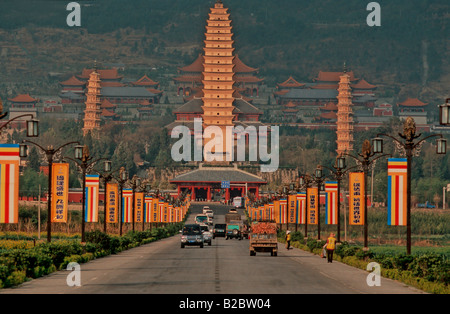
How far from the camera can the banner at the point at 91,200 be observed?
6366cm

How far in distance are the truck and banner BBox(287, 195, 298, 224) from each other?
31068 millimetres

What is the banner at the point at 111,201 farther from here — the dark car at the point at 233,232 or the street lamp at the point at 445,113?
the street lamp at the point at 445,113

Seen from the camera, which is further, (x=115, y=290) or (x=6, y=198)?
(x=6, y=198)

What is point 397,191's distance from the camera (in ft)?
156

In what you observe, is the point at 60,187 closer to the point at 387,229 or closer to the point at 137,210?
the point at 137,210

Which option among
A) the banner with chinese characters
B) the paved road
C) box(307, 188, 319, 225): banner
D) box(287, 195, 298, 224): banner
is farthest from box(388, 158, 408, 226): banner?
the banner with chinese characters

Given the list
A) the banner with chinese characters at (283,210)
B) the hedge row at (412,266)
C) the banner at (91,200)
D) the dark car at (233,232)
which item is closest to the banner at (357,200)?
the hedge row at (412,266)

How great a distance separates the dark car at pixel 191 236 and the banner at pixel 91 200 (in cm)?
1285

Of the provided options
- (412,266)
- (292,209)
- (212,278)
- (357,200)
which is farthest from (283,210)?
(212,278)

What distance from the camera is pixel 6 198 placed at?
42406mm

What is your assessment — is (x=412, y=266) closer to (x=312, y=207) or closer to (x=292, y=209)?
(x=312, y=207)

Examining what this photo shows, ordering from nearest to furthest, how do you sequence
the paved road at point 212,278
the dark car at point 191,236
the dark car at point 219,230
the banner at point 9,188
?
the paved road at point 212,278 < the banner at point 9,188 < the dark car at point 191,236 < the dark car at point 219,230

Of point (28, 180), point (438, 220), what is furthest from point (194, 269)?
point (28, 180)

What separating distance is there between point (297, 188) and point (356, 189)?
31975mm
